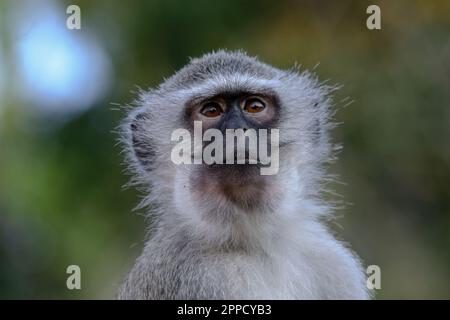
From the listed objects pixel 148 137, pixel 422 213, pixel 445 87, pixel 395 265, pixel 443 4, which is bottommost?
pixel 395 265

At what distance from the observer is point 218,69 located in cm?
646

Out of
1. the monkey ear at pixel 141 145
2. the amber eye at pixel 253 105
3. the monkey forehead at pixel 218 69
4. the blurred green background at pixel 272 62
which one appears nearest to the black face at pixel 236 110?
the amber eye at pixel 253 105

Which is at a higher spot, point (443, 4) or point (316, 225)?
point (443, 4)

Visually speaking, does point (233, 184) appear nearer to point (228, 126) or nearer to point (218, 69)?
point (228, 126)

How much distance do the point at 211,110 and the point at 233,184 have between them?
779 millimetres

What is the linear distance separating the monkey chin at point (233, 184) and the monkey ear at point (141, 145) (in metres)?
0.89

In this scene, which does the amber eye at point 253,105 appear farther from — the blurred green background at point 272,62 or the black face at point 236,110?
the blurred green background at point 272,62

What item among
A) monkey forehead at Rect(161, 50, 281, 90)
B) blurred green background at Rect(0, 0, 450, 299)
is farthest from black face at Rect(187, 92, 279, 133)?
blurred green background at Rect(0, 0, 450, 299)

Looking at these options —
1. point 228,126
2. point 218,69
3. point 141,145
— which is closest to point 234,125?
point 228,126

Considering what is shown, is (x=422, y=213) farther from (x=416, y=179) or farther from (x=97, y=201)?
(x=97, y=201)

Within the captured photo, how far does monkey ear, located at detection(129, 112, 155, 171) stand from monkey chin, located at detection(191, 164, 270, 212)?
0.89m
